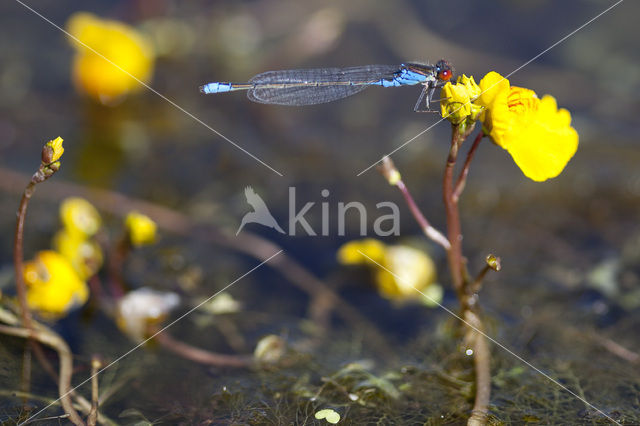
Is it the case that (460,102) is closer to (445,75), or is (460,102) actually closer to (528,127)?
(528,127)

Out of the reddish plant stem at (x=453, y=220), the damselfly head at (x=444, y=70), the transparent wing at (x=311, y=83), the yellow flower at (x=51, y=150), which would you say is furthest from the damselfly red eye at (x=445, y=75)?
the yellow flower at (x=51, y=150)

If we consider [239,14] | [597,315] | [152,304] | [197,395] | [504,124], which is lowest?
[197,395]

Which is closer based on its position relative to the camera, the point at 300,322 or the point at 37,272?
the point at 37,272

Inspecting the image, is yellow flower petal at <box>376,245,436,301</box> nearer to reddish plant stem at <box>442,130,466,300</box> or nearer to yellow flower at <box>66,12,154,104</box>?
reddish plant stem at <box>442,130,466,300</box>

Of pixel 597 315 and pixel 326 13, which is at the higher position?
pixel 326 13

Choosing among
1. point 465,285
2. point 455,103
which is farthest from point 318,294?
point 455,103

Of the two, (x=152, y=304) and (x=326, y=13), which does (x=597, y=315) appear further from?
(x=326, y=13)

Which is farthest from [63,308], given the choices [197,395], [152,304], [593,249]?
[593,249]
